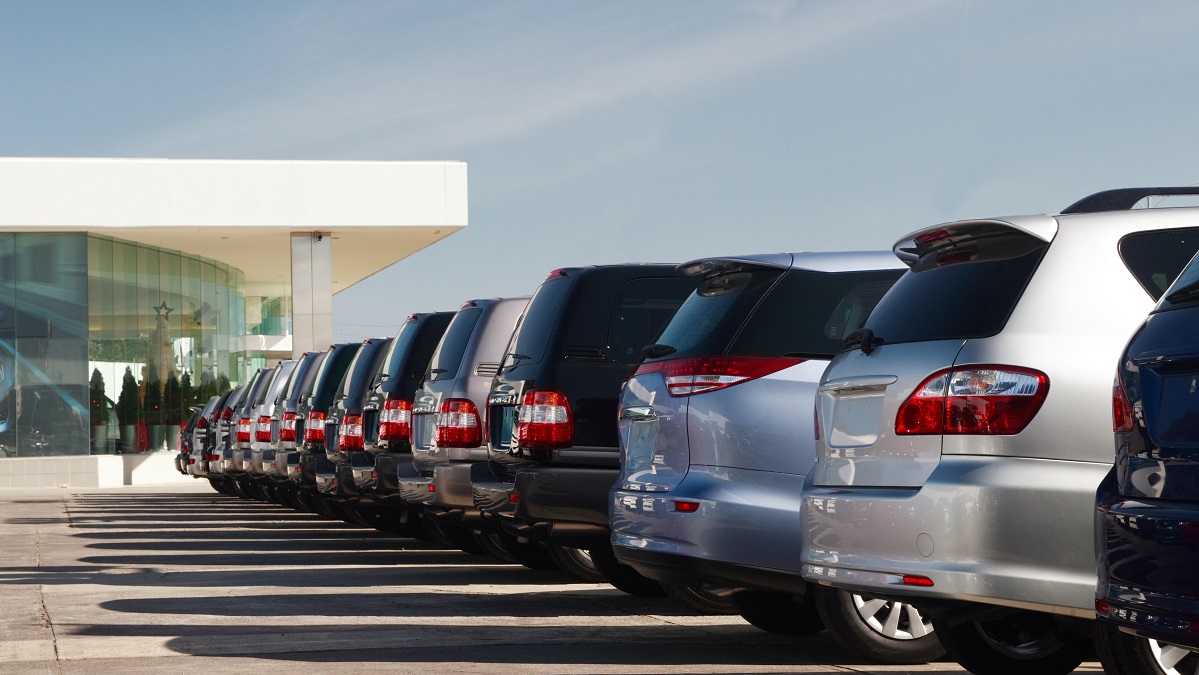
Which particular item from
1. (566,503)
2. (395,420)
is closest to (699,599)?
(566,503)

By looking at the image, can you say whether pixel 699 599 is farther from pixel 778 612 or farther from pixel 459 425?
pixel 459 425

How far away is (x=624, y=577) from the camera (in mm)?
9766

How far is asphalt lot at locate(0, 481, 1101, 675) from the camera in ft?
24.8

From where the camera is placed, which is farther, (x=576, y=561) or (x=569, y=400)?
(x=576, y=561)

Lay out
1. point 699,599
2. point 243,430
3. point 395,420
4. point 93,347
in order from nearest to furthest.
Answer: point 699,599, point 395,420, point 243,430, point 93,347

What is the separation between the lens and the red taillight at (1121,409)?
166 inches

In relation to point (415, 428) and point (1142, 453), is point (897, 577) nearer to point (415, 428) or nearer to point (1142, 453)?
point (1142, 453)

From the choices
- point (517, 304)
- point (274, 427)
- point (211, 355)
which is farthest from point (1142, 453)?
point (211, 355)

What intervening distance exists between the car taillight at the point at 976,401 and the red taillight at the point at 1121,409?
868 mm

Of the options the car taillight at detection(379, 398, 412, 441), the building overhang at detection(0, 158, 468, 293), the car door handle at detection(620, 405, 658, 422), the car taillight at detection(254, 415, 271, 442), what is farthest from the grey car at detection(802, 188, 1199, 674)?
the building overhang at detection(0, 158, 468, 293)

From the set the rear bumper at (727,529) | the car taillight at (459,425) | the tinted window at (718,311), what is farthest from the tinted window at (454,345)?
the rear bumper at (727,529)

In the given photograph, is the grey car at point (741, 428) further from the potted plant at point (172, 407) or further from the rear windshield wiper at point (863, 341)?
the potted plant at point (172, 407)

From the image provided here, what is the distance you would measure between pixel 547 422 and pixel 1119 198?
12.9 ft

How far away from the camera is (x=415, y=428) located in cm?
1209
